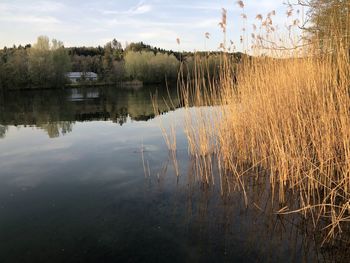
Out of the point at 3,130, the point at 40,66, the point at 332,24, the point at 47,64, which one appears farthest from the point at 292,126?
the point at 47,64

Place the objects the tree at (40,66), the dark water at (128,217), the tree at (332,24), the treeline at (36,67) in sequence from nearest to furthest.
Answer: the dark water at (128,217) < the tree at (332,24) < the treeline at (36,67) < the tree at (40,66)

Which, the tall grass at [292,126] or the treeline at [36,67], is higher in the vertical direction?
the treeline at [36,67]

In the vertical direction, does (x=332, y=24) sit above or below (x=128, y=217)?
above

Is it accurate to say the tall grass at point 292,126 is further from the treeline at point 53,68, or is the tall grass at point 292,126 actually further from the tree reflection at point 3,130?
the treeline at point 53,68

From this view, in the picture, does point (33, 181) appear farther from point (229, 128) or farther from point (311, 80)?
point (311, 80)

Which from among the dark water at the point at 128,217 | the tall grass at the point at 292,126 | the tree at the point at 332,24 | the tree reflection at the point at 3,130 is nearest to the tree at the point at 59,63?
the tree reflection at the point at 3,130

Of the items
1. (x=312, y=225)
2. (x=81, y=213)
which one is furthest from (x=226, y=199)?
(x=81, y=213)

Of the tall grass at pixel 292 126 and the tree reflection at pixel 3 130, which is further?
the tree reflection at pixel 3 130

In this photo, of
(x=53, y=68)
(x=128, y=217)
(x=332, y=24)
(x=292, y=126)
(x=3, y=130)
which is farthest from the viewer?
(x=53, y=68)

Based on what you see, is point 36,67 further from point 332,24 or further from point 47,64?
point 332,24

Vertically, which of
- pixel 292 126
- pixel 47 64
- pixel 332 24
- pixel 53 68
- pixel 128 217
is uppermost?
pixel 47 64

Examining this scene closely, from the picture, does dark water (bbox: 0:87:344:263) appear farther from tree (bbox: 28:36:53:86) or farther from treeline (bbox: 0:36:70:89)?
tree (bbox: 28:36:53:86)

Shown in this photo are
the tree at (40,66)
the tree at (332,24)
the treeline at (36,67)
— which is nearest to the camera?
the tree at (332,24)

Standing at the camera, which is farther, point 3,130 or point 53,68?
point 53,68
